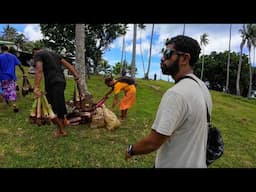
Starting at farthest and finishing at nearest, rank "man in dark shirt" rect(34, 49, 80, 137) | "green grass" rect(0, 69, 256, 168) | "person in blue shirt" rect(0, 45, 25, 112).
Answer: "person in blue shirt" rect(0, 45, 25, 112) → "man in dark shirt" rect(34, 49, 80, 137) → "green grass" rect(0, 69, 256, 168)

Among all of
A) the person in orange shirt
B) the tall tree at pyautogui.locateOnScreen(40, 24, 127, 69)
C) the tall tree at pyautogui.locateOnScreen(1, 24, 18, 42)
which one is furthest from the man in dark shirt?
the tall tree at pyautogui.locateOnScreen(1, 24, 18, 42)

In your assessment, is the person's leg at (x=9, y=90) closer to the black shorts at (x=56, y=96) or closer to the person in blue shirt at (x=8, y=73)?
the person in blue shirt at (x=8, y=73)

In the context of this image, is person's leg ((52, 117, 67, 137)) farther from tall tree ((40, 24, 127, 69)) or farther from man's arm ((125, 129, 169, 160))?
tall tree ((40, 24, 127, 69))

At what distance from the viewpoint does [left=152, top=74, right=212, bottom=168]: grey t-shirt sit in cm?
149

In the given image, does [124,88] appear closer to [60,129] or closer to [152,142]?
[60,129]

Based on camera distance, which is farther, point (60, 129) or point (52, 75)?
point (60, 129)

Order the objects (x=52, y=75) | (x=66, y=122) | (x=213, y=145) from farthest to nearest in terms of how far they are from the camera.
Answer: (x=66, y=122) < (x=52, y=75) < (x=213, y=145)

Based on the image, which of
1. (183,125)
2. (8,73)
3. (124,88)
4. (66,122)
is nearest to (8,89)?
(8,73)

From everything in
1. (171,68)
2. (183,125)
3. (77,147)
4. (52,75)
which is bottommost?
(77,147)

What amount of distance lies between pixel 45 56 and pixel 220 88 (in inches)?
1611

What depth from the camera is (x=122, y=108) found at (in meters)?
6.87

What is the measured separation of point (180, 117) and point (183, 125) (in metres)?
0.07

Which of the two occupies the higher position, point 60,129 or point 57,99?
point 57,99

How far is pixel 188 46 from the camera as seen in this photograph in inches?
63.7
